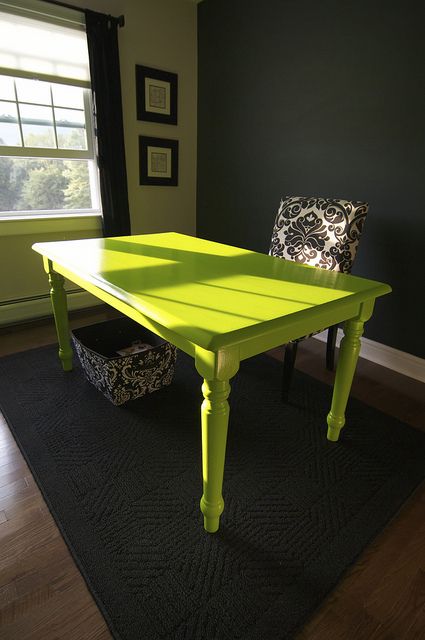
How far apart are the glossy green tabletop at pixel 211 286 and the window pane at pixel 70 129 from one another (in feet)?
4.33

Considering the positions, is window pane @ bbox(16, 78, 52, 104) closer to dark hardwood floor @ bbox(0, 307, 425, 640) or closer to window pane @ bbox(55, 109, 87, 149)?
window pane @ bbox(55, 109, 87, 149)

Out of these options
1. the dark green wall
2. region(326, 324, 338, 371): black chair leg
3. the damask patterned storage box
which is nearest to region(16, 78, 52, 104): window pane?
the dark green wall

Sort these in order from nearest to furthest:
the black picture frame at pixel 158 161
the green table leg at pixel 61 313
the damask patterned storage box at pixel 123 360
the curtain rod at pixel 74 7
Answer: the damask patterned storage box at pixel 123 360 < the green table leg at pixel 61 313 < the curtain rod at pixel 74 7 < the black picture frame at pixel 158 161

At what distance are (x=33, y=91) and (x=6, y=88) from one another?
0.54 feet

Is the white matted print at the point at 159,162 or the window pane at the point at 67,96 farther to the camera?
the white matted print at the point at 159,162

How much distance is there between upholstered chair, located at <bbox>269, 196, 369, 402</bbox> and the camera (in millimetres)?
1978

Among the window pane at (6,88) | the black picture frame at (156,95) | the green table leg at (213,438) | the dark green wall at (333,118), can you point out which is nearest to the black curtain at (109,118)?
the black picture frame at (156,95)

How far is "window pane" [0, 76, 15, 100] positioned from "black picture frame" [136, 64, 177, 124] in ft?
2.80

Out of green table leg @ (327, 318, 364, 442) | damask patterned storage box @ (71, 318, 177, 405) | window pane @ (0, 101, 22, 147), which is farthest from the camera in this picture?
window pane @ (0, 101, 22, 147)

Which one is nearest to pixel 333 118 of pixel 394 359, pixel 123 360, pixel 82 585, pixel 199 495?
pixel 394 359

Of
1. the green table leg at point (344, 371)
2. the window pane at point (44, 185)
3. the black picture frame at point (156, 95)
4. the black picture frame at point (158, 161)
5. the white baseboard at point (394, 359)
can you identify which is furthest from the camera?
the black picture frame at point (158, 161)

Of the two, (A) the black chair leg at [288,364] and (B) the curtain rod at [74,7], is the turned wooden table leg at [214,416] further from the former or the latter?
(B) the curtain rod at [74,7]

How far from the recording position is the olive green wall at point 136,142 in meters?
2.70

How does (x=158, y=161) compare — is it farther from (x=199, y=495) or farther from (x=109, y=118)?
(x=199, y=495)
